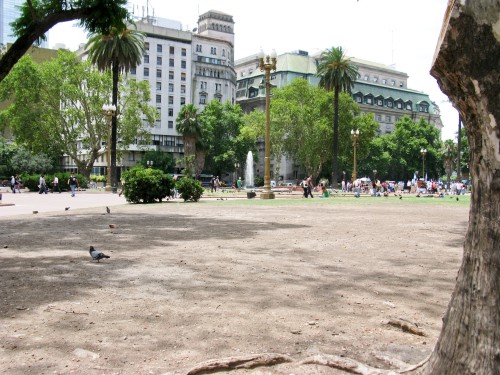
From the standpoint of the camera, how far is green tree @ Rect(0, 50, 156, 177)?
48.6m

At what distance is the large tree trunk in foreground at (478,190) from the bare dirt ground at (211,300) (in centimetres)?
101

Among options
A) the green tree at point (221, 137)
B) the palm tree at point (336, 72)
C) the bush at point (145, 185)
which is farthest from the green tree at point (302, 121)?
the bush at point (145, 185)

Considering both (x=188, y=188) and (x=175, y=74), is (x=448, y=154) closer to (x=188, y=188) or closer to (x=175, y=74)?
(x=175, y=74)

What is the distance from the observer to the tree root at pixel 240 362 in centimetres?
302

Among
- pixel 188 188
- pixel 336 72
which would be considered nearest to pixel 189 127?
pixel 336 72

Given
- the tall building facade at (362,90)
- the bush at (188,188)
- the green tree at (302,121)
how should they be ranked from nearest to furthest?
1. the bush at (188,188)
2. the green tree at (302,121)
3. the tall building facade at (362,90)

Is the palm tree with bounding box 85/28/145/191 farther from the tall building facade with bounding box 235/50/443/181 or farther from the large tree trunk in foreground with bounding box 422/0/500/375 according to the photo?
the tall building facade with bounding box 235/50/443/181

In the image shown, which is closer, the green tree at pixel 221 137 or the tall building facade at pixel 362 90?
the green tree at pixel 221 137

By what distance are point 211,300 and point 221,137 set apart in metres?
70.8

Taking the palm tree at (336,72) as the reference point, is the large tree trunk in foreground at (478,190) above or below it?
below

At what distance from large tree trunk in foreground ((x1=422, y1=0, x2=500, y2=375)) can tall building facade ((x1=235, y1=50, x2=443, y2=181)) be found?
8175 centimetres

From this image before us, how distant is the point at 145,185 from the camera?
2248cm

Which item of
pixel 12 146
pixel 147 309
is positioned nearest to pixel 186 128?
pixel 12 146

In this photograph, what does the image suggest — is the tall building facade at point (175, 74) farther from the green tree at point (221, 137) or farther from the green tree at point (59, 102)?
the green tree at point (59, 102)
